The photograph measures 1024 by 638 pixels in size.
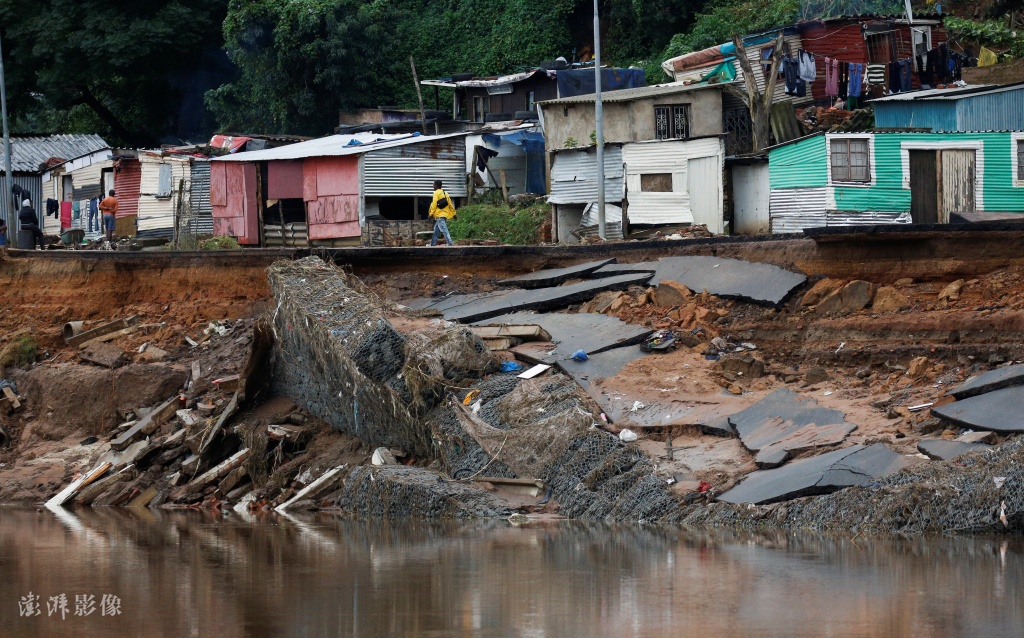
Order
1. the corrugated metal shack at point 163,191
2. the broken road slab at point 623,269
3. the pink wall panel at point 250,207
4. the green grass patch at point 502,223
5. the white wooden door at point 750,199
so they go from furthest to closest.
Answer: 1. the corrugated metal shack at point 163,191
2. the pink wall panel at point 250,207
3. the green grass patch at point 502,223
4. the white wooden door at point 750,199
5. the broken road slab at point 623,269

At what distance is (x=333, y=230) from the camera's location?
3278 cm

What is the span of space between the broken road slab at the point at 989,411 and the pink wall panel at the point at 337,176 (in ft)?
73.9

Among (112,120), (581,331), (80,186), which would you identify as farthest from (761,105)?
(112,120)

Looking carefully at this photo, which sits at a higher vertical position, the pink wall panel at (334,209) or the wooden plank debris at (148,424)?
the pink wall panel at (334,209)

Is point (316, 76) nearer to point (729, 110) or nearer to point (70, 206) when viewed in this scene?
point (70, 206)

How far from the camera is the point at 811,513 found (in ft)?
32.5

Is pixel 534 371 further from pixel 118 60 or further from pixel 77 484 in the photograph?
pixel 118 60

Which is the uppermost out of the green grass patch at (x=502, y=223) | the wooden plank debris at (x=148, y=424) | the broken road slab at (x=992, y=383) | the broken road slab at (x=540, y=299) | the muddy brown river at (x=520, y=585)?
the green grass patch at (x=502, y=223)

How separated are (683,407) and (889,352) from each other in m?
2.45

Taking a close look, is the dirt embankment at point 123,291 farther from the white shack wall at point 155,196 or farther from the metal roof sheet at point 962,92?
the white shack wall at point 155,196

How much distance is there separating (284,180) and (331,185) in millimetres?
1681

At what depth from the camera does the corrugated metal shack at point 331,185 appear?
32062 millimetres

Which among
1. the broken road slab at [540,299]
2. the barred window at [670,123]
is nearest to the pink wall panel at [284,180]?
the barred window at [670,123]

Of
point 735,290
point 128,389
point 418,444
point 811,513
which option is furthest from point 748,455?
point 128,389
